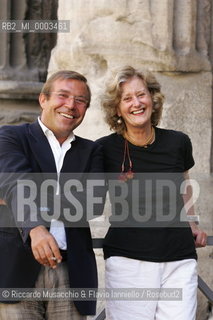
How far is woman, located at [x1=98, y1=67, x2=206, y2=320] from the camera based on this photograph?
311 centimetres

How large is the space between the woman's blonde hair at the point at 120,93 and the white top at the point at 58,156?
32 cm

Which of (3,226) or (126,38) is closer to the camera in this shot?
(3,226)

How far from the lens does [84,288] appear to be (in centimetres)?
285

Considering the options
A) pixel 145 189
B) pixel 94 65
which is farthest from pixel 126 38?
pixel 145 189

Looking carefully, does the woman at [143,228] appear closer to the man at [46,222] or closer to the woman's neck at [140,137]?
the woman's neck at [140,137]

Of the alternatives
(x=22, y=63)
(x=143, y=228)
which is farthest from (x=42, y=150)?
(x=22, y=63)

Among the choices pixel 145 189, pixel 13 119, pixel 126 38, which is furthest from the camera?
pixel 13 119

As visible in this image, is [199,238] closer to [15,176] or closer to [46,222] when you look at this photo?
[46,222]

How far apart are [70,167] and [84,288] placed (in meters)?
0.43

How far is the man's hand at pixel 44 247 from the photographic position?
8.68ft

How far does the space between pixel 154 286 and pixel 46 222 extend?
22.3 inches

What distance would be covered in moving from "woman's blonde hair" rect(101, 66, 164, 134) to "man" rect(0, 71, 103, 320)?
25 centimetres

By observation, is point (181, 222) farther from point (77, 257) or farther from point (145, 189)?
point (77, 257)

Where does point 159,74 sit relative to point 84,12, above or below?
below
